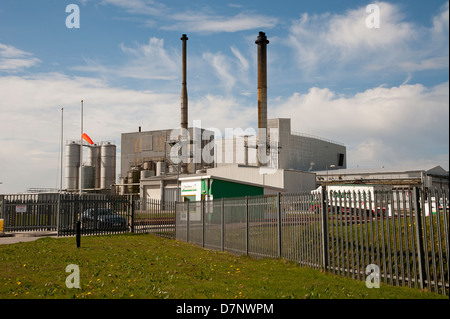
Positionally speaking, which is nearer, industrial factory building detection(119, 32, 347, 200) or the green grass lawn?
the green grass lawn

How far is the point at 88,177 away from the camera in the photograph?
244ft

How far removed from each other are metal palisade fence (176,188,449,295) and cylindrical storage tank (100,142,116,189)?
61.9 meters

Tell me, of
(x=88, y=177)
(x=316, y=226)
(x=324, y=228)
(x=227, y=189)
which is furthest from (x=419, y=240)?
(x=88, y=177)

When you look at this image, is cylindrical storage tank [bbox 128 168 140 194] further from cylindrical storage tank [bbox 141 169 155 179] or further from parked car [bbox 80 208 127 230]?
parked car [bbox 80 208 127 230]

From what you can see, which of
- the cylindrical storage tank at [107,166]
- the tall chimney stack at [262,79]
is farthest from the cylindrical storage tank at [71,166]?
the tall chimney stack at [262,79]

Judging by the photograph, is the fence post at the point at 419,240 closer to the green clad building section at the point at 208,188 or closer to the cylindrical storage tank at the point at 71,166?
the green clad building section at the point at 208,188

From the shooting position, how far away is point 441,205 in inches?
335

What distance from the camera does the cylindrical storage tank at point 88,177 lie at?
7406 cm

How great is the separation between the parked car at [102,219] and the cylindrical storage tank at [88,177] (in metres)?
53.7

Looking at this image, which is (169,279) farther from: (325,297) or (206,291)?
(325,297)

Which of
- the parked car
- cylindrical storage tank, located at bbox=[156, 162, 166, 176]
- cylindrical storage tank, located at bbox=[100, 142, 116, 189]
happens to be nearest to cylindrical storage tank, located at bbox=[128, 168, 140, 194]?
cylindrical storage tank, located at bbox=[100, 142, 116, 189]

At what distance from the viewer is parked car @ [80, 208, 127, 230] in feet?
73.1

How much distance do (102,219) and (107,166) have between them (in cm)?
5538

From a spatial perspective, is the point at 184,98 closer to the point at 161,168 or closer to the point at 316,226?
the point at 161,168
